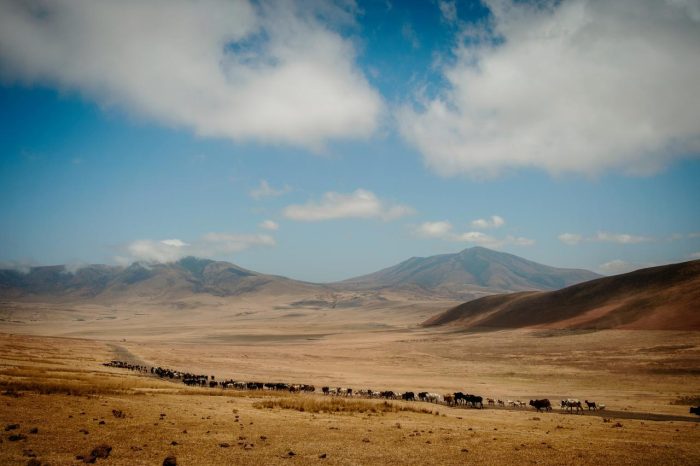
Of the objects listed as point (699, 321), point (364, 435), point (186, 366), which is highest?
point (699, 321)

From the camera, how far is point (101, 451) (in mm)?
16109

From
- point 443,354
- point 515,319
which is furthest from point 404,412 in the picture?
point 515,319

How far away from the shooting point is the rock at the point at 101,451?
15.9 meters

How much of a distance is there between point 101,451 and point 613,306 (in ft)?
386

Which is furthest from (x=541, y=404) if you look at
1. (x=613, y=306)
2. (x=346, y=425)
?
(x=613, y=306)

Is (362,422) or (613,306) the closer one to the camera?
(362,422)

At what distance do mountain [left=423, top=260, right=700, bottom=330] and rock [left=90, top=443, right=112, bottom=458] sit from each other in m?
93.5

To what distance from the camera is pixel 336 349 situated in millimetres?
98625

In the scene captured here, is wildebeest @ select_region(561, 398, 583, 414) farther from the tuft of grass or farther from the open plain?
the tuft of grass

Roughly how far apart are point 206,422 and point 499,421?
18297mm

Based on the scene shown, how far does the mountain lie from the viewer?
297ft

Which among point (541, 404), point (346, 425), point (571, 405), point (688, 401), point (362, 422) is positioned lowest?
point (571, 405)

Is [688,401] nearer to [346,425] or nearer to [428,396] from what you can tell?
[428,396]

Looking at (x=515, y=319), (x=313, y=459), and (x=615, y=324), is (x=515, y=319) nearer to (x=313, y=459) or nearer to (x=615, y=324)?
(x=615, y=324)
